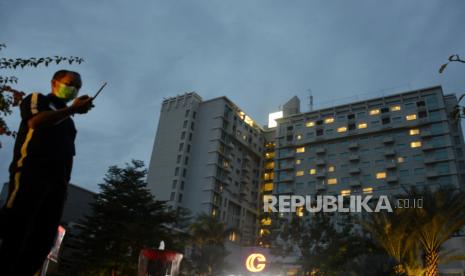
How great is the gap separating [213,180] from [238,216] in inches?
494

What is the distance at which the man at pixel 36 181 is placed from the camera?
2230 mm

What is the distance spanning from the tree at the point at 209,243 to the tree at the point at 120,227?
41.5ft

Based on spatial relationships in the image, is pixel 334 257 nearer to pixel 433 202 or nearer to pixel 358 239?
pixel 358 239

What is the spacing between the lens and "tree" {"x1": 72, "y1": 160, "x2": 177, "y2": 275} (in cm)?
2720

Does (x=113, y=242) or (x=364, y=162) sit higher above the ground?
(x=364, y=162)

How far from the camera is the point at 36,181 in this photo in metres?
2.34

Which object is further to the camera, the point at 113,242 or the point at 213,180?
the point at 213,180

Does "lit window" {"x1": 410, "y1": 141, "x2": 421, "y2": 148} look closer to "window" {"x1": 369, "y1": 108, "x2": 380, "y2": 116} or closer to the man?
"window" {"x1": 369, "y1": 108, "x2": 380, "y2": 116}

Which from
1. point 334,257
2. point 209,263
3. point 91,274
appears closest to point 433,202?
point 334,257

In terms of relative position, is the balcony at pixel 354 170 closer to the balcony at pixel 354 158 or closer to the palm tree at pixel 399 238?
the balcony at pixel 354 158

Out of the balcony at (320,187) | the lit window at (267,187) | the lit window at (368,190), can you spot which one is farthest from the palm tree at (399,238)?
the lit window at (267,187)

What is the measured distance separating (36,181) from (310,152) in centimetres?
8026

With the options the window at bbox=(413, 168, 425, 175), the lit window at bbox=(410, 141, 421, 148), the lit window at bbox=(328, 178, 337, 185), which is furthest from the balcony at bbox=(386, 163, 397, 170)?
the lit window at bbox=(328, 178, 337, 185)

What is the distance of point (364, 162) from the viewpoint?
74375mm
